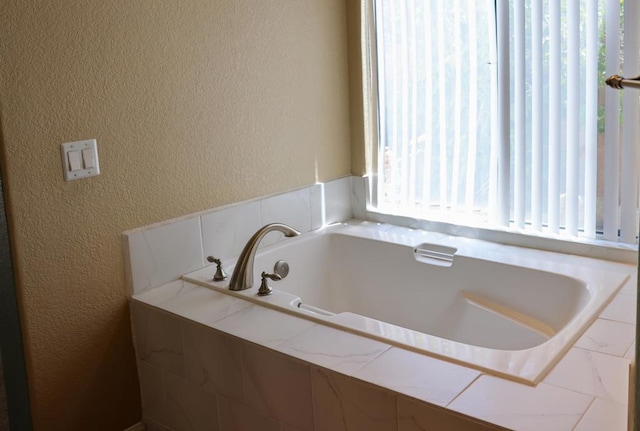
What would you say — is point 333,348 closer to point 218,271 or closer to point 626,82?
point 218,271

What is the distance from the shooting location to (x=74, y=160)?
2084mm

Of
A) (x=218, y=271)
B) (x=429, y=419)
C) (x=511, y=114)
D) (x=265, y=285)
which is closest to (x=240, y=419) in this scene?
(x=265, y=285)

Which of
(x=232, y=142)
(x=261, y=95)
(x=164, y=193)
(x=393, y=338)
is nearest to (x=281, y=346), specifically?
(x=393, y=338)

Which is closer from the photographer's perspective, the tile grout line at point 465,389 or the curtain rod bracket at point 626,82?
the curtain rod bracket at point 626,82

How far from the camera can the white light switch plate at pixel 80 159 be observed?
2.07m

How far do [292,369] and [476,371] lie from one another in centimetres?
46

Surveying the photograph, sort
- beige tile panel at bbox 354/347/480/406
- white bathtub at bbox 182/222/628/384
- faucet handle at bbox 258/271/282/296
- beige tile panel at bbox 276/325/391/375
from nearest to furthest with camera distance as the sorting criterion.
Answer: beige tile panel at bbox 354/347/480/406
beige tile panel at bbox 276/325/391/375
white bathtub at bbox 182/222/628/384
faucet handle at bbox 258/271/282/296

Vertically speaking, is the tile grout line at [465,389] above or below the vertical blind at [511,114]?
below

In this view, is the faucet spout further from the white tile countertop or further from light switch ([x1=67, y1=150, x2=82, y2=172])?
light switch ([x1=67, y1=150, x2=82, y2=172])

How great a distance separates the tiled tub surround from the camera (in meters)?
1.54

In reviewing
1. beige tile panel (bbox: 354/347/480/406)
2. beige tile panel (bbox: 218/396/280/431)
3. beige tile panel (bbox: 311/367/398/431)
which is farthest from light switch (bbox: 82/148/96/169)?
beige tile panel (bbox: 354/347/480/406)

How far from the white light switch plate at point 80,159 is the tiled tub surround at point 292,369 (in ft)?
0.79

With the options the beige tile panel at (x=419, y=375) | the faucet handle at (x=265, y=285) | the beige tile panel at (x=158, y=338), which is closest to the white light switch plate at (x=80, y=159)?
the beige tile panel at (x=158, y=338)

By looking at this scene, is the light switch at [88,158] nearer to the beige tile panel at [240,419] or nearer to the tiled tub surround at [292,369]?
the tiled tub surround at [292,369]
